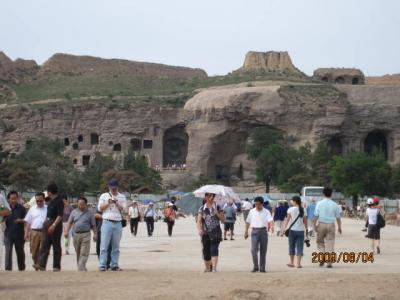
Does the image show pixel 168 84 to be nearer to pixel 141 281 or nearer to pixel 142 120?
pixel 142 120

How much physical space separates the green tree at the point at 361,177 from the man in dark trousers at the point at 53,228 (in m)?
44.5

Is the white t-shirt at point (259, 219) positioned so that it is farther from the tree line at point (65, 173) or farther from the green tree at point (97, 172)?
the green tree at point (97, 172)

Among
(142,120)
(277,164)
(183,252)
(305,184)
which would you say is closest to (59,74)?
(142,120)

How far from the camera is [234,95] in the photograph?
8138cm

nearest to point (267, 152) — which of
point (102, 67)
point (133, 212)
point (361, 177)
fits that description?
point (361, 177)

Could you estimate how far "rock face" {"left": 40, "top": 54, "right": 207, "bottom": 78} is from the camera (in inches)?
4405

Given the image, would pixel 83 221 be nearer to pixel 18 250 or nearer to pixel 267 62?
pixel 18 250

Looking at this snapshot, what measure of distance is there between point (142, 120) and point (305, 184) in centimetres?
2319

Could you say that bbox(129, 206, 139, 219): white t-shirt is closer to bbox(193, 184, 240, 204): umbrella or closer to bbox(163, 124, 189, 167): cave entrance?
bbox(193, 184, 240, 204): umbrella

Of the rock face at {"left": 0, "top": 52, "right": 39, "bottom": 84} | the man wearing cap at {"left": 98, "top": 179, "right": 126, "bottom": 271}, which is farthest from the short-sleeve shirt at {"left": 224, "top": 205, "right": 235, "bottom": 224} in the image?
the rock face at {"left": 0, "top": 52, "right": 39, "bottom": 84}

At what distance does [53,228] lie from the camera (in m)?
15.0

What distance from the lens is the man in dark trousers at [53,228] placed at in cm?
1510

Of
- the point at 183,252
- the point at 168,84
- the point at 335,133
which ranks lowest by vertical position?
the point at 183,252

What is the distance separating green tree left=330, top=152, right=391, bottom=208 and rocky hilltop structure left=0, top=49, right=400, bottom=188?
63.7 ft
